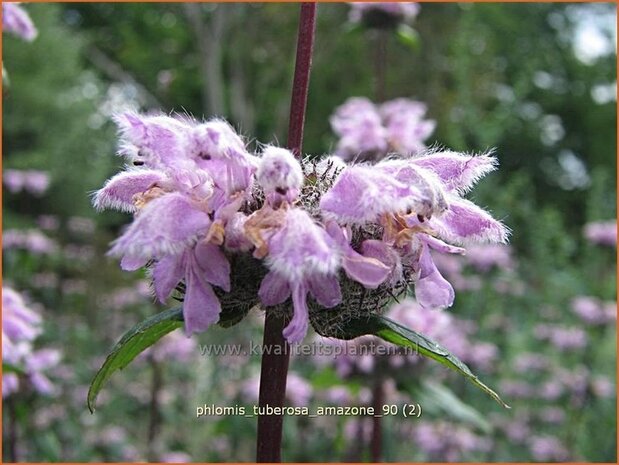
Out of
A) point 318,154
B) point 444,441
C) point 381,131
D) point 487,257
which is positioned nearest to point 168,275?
point 381,131

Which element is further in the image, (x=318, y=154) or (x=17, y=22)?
(x=318, y=154)

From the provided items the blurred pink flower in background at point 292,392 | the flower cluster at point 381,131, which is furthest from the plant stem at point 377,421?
the flower cluster at point 381,131

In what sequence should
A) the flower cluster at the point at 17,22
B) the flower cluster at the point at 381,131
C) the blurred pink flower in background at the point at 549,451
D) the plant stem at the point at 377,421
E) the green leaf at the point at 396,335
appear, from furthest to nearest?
1. the blurred pink flower in background at the point at 549,451
2. the flower cluster at the point at 381,131
3. the plant stem at the point at 377,421
4. the flower cluster at the point at 17,22
5. the green leaf at the point at 396,335

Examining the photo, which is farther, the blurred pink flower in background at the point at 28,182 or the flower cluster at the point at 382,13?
the blurred pink flower in background at the point at 28,182

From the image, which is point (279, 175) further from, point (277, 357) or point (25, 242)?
point (25, 242)

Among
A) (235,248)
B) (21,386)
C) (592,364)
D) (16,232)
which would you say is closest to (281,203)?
(235,248)

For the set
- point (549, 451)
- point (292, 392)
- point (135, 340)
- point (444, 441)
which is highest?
point (135, 340)

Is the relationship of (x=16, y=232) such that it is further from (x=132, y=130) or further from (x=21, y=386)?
(x=132, y=130)

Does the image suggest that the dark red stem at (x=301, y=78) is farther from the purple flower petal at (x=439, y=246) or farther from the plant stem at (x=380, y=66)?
the plant stem at (x=380, y=66)
